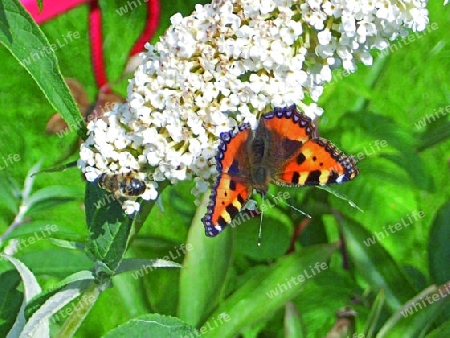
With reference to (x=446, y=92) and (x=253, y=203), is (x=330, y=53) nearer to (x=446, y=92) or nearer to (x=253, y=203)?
(x=253, y=203)

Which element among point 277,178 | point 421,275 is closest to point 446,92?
point 421,275

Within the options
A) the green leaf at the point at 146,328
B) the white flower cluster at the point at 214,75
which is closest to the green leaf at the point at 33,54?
the white flower cluster at the point at 214,75

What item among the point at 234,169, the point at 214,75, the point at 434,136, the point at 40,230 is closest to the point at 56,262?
the point at 40,230

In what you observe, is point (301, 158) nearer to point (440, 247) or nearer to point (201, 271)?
point (201, 271)

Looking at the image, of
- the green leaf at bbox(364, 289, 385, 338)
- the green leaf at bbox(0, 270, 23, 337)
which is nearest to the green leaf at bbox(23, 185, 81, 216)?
the green leaf at bbox(0, 270, 23, 337)

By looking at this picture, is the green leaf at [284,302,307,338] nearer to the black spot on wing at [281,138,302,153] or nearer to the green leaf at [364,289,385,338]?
the green leaf at [364,289,385,338]
